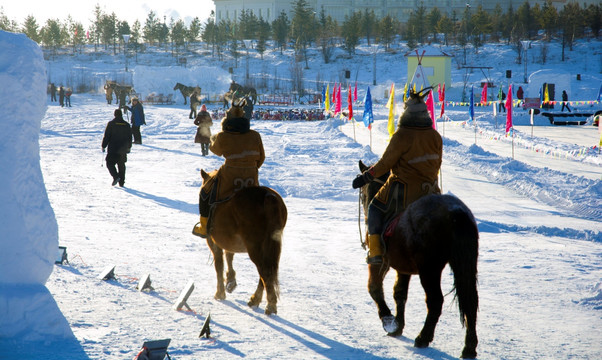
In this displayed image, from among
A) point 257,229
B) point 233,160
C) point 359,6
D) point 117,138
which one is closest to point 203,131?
point 117,138

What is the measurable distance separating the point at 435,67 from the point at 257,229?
5118 cm

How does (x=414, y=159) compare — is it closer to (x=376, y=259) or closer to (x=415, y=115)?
(x=415, y=115)

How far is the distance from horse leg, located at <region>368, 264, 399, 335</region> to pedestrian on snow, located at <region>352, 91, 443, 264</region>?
5.4 inches

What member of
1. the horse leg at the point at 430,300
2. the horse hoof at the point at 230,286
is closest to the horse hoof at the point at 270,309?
the horse hoof at the point at 230,286

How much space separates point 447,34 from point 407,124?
78634 mm

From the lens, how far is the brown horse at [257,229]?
16.2 feet

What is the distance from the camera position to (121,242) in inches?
308

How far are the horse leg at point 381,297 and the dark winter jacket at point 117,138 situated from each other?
896 centimetres

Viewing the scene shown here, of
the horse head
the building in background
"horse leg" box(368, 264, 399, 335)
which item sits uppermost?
the building in background

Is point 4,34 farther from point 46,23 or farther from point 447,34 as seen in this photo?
point 46,23

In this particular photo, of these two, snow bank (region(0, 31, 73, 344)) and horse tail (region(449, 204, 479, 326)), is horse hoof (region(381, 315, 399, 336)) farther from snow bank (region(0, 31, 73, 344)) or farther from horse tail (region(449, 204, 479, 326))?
snow bank (region(0, 31, 73, 344))

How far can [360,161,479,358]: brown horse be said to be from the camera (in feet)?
13.0

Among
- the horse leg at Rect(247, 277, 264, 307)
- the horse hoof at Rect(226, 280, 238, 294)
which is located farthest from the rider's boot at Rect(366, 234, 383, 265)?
the horse hoof at Rect(226, 280, 238, 294)

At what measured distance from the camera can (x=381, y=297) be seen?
475cm
